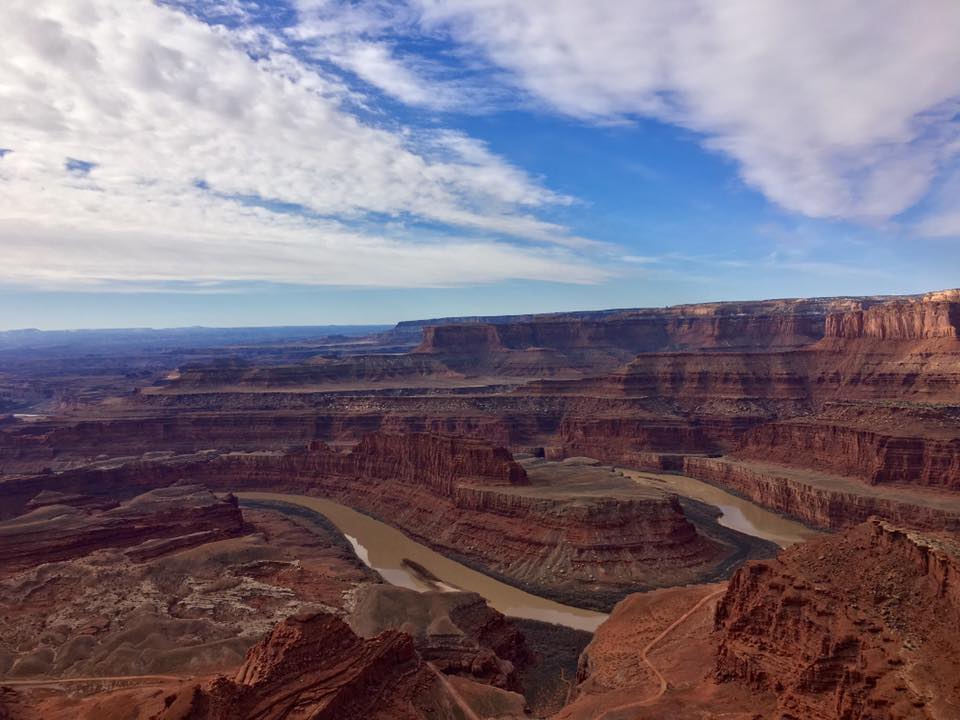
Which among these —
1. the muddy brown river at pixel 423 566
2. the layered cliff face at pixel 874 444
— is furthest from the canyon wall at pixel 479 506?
the layered cliff face at pixel 874 444

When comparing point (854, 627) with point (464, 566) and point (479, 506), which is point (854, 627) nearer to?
point (464, 566)

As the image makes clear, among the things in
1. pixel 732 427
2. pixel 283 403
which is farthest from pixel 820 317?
pixel 283 403

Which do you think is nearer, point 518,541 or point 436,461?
point 518,541

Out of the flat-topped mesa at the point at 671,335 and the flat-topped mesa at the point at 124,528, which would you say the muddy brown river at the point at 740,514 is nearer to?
the flat-topped mesa at the point at 124,528

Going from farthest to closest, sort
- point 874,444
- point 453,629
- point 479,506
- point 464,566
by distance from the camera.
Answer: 1. point 874,444
2. point 479,506
3. point 464,566
4. point 453,629

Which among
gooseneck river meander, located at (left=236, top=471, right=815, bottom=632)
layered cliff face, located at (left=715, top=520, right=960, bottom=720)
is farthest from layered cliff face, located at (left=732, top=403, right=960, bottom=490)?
layered cliff face, located at (left=715, top=520, right=960, bottom=720)

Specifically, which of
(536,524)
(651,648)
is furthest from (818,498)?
(651,648)
